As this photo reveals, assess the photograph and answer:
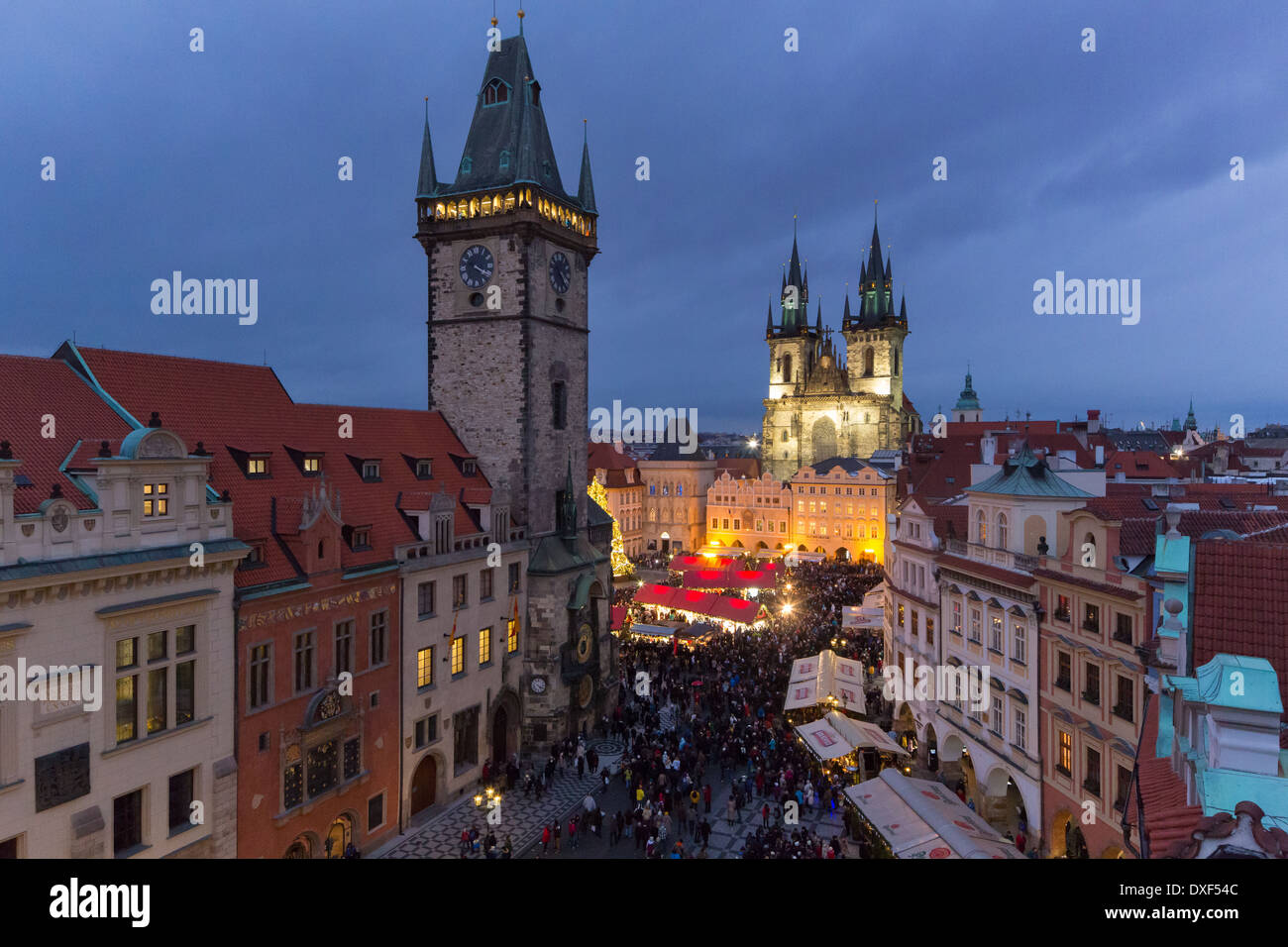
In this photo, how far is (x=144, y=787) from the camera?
17984 millimetres

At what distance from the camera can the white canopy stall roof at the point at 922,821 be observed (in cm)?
1862

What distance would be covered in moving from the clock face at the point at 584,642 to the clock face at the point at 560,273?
15959mm

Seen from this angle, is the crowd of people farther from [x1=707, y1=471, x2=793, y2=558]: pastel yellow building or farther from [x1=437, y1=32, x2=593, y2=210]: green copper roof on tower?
[x1=707, y1=471, x2=793, y2=558]: pastel yellow building

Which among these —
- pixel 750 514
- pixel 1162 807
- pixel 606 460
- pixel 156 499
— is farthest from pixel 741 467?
pixel 1162 807

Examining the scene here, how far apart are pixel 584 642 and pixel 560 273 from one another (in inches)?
684

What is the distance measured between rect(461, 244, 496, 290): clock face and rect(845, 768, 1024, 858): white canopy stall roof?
2576 centimetres

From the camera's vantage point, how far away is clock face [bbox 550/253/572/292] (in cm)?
3606

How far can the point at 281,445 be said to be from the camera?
26.7 metres

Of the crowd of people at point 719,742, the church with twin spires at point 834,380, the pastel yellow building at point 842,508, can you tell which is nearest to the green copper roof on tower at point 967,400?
the church with twin spires at point 834,380

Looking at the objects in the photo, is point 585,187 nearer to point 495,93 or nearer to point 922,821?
point 495,93

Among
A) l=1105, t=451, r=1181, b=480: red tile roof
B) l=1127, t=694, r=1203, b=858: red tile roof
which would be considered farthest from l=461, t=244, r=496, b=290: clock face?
l=1105, t=451, r=1181, b=480: red tile roof
